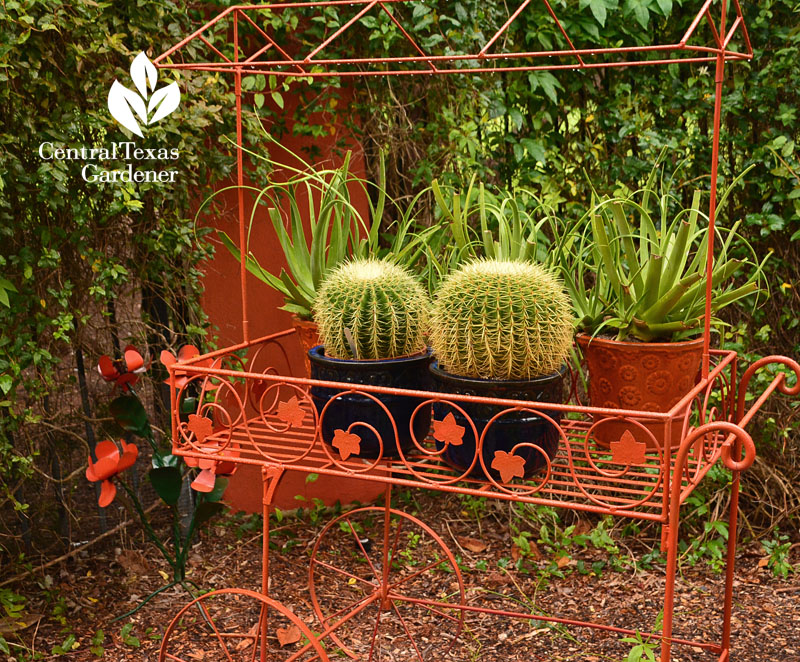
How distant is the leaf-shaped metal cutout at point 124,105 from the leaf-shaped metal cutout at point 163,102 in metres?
0.05

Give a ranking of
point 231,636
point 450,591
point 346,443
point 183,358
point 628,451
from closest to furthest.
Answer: point 628,451, point 346,443, point 183,358, point 231,636, point 450,591

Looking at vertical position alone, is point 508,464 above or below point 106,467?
above

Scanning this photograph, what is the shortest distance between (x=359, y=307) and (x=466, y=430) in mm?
345

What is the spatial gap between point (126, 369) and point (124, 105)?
0.83m

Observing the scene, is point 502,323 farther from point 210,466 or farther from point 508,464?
point 210,466

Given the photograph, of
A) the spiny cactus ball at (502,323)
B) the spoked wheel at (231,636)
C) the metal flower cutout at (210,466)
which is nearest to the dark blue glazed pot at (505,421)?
the spiny cactus ball at (502,323)

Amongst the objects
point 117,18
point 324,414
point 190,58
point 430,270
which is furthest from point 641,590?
point 117,18

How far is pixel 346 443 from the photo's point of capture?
1674mm

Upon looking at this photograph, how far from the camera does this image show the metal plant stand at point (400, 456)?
1.49m

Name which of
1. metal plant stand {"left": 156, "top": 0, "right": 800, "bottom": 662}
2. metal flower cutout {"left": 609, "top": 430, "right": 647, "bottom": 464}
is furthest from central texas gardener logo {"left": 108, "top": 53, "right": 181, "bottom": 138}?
metal flower cutout {"left": 609, "top": 430, "right": 647, "bottom": 464}

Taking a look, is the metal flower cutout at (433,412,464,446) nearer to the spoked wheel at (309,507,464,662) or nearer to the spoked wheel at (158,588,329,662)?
the spoked wheel at (309,507,464,662)

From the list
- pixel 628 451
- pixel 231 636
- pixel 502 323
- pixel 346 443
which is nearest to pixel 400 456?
pixel 346 443

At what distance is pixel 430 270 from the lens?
2.20 meters

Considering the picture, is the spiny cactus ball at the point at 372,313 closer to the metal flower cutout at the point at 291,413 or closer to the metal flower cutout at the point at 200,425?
the metal flower cutout at the point at 291,413
